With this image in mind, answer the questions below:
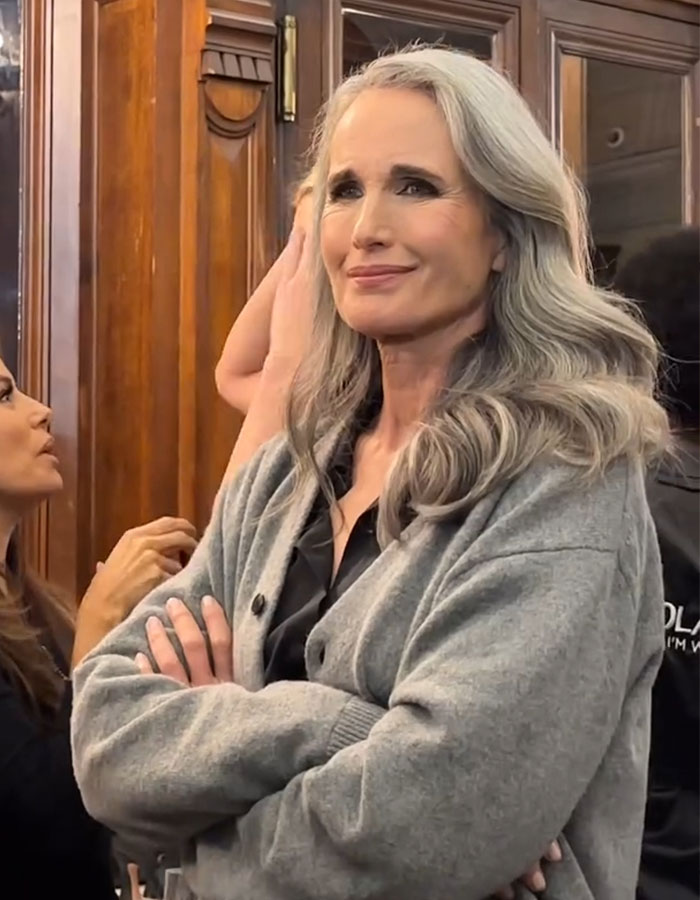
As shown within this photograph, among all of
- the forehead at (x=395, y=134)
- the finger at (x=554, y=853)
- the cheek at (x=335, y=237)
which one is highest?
the forehead at (x=395, y=134)

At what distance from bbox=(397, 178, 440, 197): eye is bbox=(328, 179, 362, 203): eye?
4 cm

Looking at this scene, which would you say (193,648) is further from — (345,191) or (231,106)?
(231,106)

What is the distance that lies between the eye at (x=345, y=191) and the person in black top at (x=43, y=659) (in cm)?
54

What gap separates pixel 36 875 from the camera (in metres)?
1.36

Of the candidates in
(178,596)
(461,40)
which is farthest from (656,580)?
(461,40)

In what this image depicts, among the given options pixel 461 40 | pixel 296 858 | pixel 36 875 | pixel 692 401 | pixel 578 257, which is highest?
pixel 461 40

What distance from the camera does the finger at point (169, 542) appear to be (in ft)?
4.90

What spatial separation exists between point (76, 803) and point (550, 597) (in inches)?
26.0

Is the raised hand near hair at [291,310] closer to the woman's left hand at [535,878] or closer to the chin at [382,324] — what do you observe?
the chin at [382,324]

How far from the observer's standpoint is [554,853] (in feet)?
3.01

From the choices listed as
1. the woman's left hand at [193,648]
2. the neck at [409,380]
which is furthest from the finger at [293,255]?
the woman's left hand at [193,648]

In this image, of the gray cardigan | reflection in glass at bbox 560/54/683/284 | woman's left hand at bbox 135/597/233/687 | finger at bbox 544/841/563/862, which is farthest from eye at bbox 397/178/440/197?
reflection in glass at bbox 560/54/683/284

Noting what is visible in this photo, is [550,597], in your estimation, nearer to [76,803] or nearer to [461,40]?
[76,803]

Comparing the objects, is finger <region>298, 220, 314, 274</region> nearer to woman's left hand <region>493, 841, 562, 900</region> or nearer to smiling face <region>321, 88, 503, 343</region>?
smiling face <region>321, 88, 503, 343</region>
